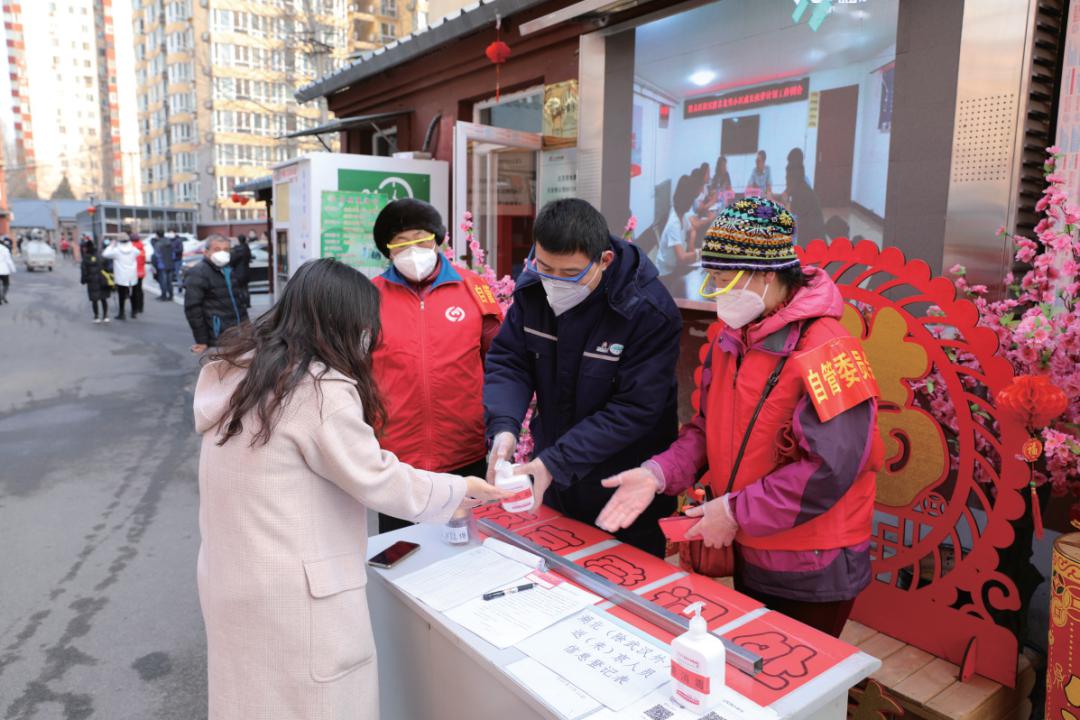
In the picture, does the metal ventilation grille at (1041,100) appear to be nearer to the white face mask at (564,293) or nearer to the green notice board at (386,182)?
the white face mask at (564,293)

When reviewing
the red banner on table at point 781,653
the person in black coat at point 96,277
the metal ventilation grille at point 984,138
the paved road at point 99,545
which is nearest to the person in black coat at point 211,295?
the paved road at point 99,545

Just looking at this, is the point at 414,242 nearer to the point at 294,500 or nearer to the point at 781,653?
the point at 294,500

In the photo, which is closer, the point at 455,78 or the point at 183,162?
the point at 455,78

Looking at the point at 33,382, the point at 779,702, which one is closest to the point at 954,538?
the point at 779,702

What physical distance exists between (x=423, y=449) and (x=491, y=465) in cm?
52

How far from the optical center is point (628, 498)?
2008mm

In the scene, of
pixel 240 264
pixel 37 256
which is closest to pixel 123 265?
pixel 240 264

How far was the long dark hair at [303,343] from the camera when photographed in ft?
5.20

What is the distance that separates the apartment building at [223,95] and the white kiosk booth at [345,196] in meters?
29.8

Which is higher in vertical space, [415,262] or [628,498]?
[415,262]

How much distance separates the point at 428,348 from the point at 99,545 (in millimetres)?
3251

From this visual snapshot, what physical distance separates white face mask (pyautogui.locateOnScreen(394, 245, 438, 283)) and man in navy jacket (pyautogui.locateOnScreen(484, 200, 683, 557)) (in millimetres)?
479

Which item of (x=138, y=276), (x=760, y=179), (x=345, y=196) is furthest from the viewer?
(x=138, y=276)

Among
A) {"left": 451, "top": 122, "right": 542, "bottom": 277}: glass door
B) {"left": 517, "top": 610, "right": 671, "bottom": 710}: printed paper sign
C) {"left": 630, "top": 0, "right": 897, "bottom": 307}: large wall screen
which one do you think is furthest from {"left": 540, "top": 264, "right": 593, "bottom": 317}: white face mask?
{"left": 451, "top": 122, "right": 542, "bottom": 277}: glass door
